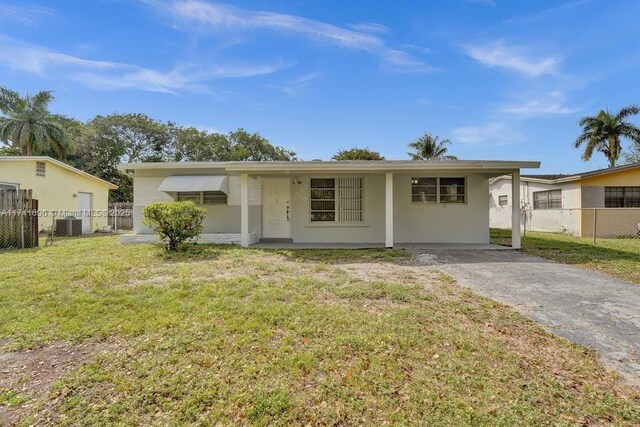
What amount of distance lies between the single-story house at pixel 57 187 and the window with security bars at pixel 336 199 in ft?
40.8

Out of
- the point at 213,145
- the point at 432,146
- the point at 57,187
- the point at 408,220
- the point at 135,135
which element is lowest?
the point at 408,220

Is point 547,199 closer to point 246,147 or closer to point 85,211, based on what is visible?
point 85,211

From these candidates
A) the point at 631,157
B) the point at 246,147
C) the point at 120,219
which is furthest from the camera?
the point at 631,157

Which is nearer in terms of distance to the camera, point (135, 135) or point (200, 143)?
point (135, 135)

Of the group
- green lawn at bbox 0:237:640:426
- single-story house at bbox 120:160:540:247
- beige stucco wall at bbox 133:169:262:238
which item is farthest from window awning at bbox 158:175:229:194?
green lawn at bbox 0:237:640:426

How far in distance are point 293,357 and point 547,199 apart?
18096mm

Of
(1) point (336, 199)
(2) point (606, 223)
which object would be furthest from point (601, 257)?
(2) point (606, 223)

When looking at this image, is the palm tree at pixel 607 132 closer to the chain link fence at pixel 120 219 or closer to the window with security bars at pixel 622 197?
the window with security bars at pixel 622 197

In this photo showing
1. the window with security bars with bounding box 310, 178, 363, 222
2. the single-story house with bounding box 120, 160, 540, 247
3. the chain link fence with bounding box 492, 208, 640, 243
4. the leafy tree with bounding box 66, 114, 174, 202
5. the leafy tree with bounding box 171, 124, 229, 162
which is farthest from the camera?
the leafy tree with bounding box 171, 124, 229, 162

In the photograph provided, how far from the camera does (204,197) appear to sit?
1094cm

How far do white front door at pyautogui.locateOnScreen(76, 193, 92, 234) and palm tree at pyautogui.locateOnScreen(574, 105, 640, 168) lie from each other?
1316 inches

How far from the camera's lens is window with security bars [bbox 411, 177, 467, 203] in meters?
10.5

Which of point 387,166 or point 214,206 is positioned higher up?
point 387,166

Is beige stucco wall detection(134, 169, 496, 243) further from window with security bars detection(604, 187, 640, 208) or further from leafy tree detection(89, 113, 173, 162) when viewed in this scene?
leafy tree detection(89, 113, 173, 162)
